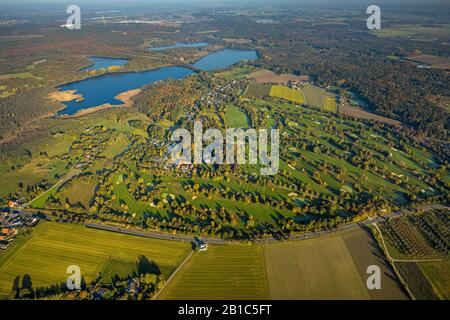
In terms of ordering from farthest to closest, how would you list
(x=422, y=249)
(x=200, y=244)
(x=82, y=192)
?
(x=82, y=192) < (x=200, y=244) < (x=422, y=249)

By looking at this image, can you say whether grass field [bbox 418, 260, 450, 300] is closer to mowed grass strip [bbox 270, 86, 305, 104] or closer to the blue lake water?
mowed grass strip [bbox 270, 86, 305, 104]

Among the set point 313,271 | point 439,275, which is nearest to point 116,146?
point 313,271

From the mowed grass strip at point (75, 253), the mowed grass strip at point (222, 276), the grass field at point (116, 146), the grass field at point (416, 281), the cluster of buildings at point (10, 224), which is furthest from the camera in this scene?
the grass field at point (116, 146)

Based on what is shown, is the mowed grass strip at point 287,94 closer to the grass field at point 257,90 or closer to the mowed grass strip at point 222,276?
the grass field at point 257,90

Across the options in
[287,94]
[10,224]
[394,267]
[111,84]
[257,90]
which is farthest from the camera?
[111,84]

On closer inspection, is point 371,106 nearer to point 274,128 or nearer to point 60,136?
point 274,128

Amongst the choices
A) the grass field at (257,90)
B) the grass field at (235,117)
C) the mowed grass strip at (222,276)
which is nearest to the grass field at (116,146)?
the grass field at (235,117)

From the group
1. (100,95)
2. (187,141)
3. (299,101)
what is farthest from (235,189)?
(100,95)

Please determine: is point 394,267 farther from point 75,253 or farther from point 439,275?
point 75,253
